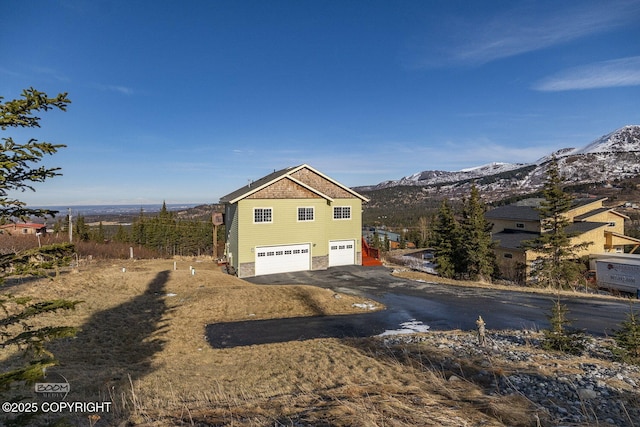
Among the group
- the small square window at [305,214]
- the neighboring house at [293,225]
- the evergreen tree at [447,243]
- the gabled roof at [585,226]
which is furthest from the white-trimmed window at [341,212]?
the gabled roof at [585,226]

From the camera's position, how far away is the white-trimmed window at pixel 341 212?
2970 centimetres

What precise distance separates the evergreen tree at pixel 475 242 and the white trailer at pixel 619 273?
31.7 ft

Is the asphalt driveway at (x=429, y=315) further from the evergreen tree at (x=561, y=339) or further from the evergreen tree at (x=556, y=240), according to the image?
the evergreen tree at (x=556, y=240)

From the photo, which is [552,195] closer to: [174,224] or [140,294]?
[140,294]

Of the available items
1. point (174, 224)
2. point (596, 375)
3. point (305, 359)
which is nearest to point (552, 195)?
point (596, 375)

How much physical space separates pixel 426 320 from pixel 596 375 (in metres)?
8.16

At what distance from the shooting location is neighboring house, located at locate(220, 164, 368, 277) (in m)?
25.7

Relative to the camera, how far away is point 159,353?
10750mm

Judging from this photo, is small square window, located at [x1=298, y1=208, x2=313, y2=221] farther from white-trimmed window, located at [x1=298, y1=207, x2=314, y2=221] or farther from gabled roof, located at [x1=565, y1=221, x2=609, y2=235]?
gabled roof, located at [x1=565, y1=221, x2=609, y2=235]

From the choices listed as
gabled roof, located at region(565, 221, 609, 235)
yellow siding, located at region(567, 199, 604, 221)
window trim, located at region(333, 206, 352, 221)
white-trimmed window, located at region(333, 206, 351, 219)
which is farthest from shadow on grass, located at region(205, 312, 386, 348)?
yellow siding, located at region(567, 199, 604, 221)

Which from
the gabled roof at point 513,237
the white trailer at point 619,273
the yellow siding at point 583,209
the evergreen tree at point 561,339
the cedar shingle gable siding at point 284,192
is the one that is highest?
the cedar shingle gable siding at point 284,192

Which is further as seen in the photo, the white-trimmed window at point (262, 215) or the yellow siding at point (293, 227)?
the white-trimmed window at point (262, 215)

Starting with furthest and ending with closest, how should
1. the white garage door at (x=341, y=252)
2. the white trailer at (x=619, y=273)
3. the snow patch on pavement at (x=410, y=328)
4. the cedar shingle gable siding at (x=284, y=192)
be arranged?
the white garage door at (x=341, y=252) → the white trailer at (x=619, y=273) → the cedar shingle gable siding at (x=284, y=192) → the snow patch on pavement at (x=410, y=328)

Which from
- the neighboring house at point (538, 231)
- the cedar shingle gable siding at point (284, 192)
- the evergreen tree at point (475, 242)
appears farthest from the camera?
the neighboring house at point (538, 231)
